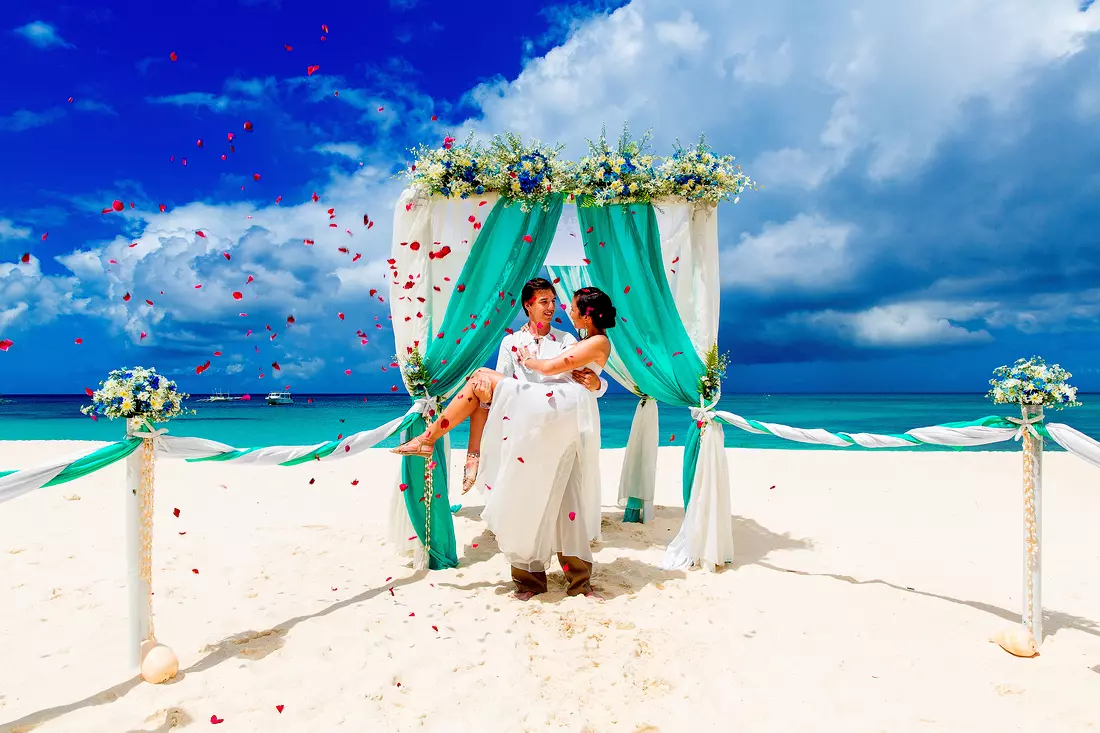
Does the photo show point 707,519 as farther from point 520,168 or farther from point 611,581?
point 520,168

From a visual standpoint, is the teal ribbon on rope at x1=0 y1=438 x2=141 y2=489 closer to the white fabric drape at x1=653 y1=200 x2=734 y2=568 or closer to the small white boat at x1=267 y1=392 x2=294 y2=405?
the white fabric drape at x1=653 y1=200 x2=734 y2=568

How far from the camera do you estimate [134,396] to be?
3168 mm

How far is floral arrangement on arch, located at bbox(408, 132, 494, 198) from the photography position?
204 inches

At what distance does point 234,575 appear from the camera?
470 centimetres

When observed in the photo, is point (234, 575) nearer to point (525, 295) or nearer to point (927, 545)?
point (525, 295)

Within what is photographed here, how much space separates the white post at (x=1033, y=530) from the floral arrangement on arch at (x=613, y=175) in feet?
10.7

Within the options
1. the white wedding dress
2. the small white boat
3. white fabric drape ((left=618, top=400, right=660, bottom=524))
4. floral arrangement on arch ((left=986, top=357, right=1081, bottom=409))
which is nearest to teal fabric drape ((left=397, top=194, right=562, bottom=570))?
the white wedding dress

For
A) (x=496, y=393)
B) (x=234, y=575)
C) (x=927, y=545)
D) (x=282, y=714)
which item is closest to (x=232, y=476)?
(x=234, y=575)

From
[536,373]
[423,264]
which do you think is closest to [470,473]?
[536,373]

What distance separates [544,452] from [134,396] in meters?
2.30

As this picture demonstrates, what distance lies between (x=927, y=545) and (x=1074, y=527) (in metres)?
2.19

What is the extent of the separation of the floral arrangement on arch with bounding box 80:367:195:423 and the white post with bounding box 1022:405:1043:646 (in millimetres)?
4574

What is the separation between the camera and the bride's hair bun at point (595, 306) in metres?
4.41

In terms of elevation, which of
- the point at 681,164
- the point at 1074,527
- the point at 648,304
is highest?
the point at 681,164
